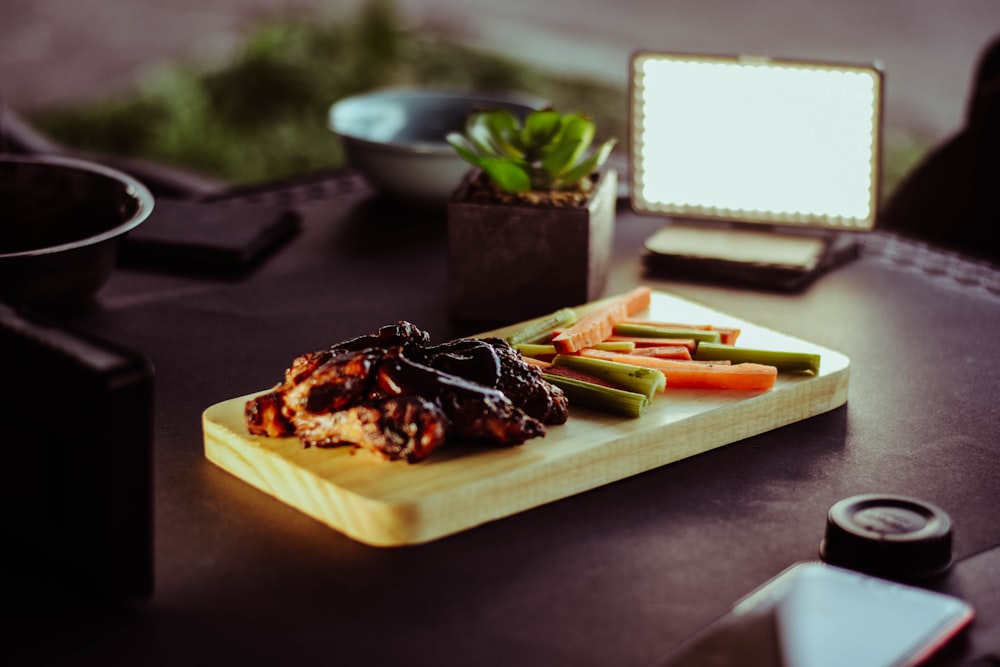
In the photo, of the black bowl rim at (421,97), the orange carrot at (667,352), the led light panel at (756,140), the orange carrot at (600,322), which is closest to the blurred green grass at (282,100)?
the black bowl rim at (421,97)

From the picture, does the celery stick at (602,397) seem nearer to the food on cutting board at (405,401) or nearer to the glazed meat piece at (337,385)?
the food on cutting board at (405,401)

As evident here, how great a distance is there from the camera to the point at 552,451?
133 cm

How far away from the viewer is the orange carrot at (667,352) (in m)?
1.57

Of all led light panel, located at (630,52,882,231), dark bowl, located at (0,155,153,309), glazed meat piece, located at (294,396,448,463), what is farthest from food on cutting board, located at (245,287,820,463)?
led light panel, located at (630,52,882,231)

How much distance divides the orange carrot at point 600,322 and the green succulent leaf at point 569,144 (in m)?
0.22

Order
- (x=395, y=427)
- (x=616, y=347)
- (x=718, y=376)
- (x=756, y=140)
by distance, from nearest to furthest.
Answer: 1. (x=395, y=427)
2. (x=718, y=376)
3. (x=616, y=347)
4. (x=756, y=140)

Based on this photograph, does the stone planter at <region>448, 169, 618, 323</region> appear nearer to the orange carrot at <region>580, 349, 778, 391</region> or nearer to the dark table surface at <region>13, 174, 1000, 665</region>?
the dark table surface at <region>13, 174, 1000, 665</region>

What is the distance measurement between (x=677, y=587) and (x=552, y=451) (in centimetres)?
24

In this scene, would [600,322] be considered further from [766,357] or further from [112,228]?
[112,228]

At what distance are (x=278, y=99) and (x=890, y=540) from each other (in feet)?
18.9

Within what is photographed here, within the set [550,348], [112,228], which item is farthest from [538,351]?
[112,228]

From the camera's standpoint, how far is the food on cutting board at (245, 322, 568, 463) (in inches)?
50.1

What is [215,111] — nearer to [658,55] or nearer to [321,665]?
[658,55]

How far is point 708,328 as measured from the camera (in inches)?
66.6
